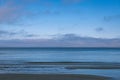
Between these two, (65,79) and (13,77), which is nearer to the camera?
(65,79)

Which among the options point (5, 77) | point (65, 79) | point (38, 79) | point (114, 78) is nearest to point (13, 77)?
point (5, 77)

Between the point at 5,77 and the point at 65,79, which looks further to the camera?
the point at 5,77

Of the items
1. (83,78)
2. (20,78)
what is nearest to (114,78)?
(83,78)

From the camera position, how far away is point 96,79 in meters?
26.5

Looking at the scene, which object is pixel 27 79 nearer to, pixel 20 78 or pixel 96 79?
pixel 20 78

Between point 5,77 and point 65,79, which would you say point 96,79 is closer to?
point 65,79

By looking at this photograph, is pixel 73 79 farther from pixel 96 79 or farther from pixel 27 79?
pixel 27 79

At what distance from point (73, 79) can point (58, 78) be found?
1.55 m

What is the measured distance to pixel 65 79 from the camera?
83.8ft

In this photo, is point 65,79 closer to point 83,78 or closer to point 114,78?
point 83,78

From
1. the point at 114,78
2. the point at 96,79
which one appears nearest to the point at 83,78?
the point at 96,79

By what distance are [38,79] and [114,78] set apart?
7.33m

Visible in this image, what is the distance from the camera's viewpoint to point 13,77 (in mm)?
27234

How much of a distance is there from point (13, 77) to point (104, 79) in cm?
874
